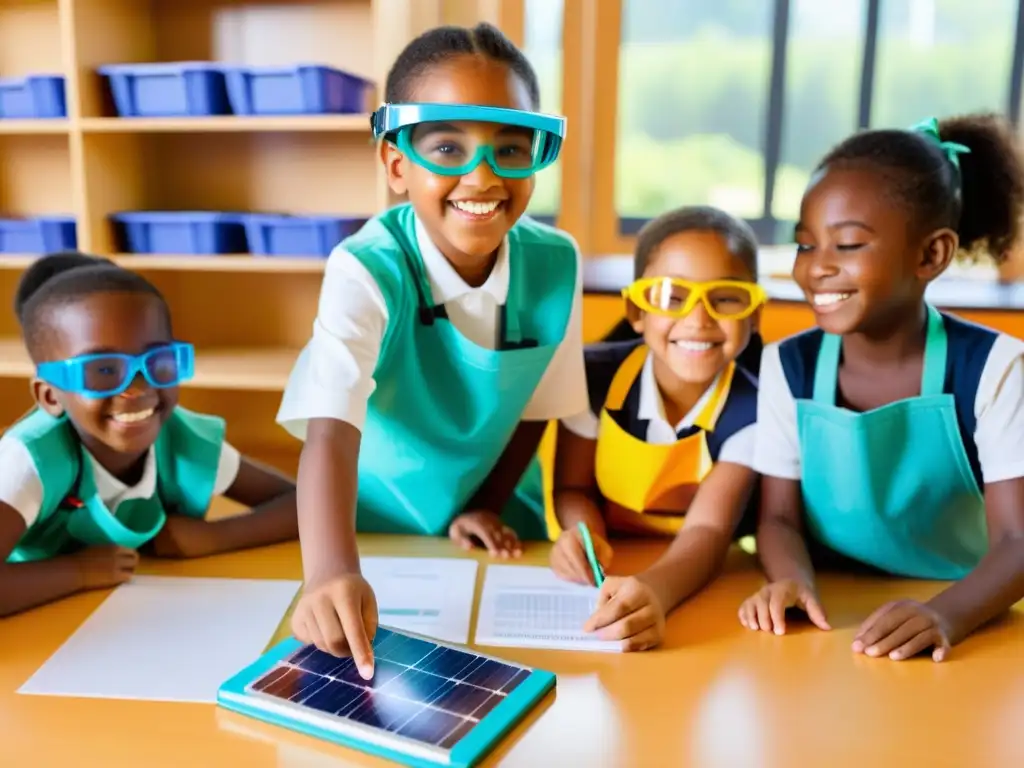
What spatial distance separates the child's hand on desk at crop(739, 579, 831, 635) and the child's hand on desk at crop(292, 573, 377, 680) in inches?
16.9

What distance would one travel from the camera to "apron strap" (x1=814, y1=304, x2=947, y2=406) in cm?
112

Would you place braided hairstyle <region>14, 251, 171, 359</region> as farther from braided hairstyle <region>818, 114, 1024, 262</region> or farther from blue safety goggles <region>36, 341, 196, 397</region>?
braided hairstyle <region>818, 114, 1024, 262</region>

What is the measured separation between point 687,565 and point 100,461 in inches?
30.1

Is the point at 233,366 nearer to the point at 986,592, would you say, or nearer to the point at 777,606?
the point at 777,606

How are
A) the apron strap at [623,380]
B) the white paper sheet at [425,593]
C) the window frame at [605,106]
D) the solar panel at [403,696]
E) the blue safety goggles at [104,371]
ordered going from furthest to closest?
the window frame at [605,106], the apron strap at [623,380], the blue safety goggles at [104,371], the white paper sheet at [425,593], the solar panel at [403,696]

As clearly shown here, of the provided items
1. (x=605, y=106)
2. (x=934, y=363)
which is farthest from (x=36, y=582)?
(x=605, y=106)

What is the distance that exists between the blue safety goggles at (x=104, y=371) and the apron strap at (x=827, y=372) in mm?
838

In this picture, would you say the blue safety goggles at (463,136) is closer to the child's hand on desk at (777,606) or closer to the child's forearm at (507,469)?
the child's forearm at (507,469)

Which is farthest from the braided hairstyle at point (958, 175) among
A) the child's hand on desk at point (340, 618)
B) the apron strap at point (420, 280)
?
the child's hand on desk at point (340, 618)

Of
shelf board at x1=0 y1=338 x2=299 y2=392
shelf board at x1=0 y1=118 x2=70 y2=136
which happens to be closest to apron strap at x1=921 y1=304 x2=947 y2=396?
shelf board at x1=0 y1=338 x2=299 y2=392

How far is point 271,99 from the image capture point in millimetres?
2270

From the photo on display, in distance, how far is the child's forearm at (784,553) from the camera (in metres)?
1.09

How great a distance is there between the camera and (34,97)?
239 cm

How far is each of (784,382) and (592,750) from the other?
62 centimetres
